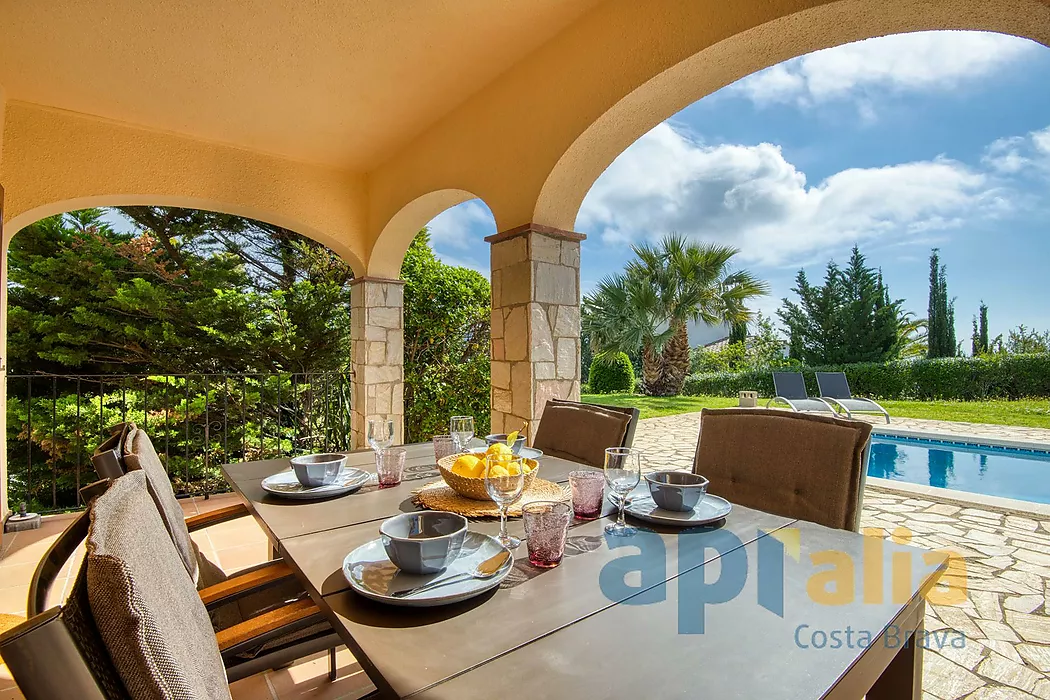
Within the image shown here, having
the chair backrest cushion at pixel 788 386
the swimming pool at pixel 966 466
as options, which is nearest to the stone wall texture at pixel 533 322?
the swimming pool at pixel 966 466

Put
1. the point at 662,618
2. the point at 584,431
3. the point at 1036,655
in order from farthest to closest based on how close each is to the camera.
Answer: the point at 584,431 < the point at 1036,655 < the point at 662,618

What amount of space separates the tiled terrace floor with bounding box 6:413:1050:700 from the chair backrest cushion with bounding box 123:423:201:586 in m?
0.70

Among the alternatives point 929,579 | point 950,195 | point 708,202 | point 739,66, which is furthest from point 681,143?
point 929,579

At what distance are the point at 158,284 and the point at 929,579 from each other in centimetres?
749

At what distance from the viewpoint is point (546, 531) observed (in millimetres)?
905

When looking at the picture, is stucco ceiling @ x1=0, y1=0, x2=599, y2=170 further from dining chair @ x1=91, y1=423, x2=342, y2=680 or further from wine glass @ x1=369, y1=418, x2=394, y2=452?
dining chair @ x1=91, y1=423, x2=342, y2=680

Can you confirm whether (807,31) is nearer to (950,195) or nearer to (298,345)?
(298,345)

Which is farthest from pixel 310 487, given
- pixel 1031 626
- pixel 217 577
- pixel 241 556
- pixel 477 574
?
pixel 1031 626

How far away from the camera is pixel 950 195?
15289 mm

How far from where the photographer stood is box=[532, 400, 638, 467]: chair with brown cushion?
1.83 m

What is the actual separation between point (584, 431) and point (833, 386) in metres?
7.29

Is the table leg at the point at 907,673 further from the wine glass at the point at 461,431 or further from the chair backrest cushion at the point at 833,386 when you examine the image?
the chair backrest cushion at the point at 833,386

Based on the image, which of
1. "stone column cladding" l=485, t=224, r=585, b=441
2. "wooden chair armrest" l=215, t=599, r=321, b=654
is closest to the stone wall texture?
"stone column cladding" l=485, t=224, r=585, b=441

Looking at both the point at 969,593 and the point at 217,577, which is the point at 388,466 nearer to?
the point at 217,577
